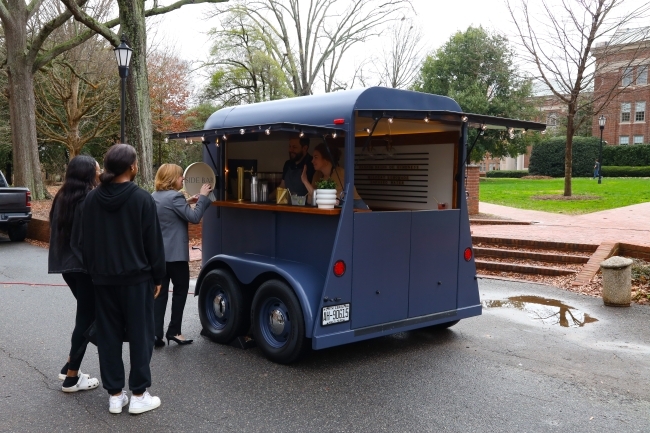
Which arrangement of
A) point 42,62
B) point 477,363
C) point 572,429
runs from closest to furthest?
point 572,429 → point 477,363 → point 42,62

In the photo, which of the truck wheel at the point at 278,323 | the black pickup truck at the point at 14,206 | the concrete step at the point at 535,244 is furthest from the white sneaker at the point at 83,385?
the black pickup truck at the point at 14,206

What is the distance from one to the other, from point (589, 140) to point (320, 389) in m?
41.0

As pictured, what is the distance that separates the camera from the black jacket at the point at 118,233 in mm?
4246

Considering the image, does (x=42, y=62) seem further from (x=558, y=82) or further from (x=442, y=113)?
(x=442, y=113)

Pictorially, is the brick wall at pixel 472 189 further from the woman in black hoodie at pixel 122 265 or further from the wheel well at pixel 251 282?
the woman in black hoodie at pixel 122 265

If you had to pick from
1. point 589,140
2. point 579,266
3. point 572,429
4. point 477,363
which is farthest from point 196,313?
point 589,140

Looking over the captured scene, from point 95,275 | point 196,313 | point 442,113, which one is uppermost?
point 442,113

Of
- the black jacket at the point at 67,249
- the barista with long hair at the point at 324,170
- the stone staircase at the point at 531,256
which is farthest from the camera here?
the stone staircase at the point at 531,256

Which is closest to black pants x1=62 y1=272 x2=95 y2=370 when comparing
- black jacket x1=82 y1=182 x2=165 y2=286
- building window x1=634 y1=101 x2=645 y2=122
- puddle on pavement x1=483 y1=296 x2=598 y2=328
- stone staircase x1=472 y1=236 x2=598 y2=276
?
black jacket x1=82 y1=182 x2=165 y2=286

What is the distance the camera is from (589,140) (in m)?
41.0

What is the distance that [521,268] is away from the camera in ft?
34.7

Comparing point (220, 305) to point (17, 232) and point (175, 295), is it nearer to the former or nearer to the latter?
point (175, 295)

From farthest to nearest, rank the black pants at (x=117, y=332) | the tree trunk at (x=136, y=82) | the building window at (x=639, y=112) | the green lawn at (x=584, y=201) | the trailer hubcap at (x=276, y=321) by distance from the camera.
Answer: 1. the building window at (x=639, y=112)
2. the green lawn at (x=584, y=201)
3. the tree trunk at (x=136, y=82)
4. the trailer hubcap at (x=276, y=321)
5. the black pants at (x=117, y=332)

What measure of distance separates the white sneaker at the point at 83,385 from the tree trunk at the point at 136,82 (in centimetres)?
1070
